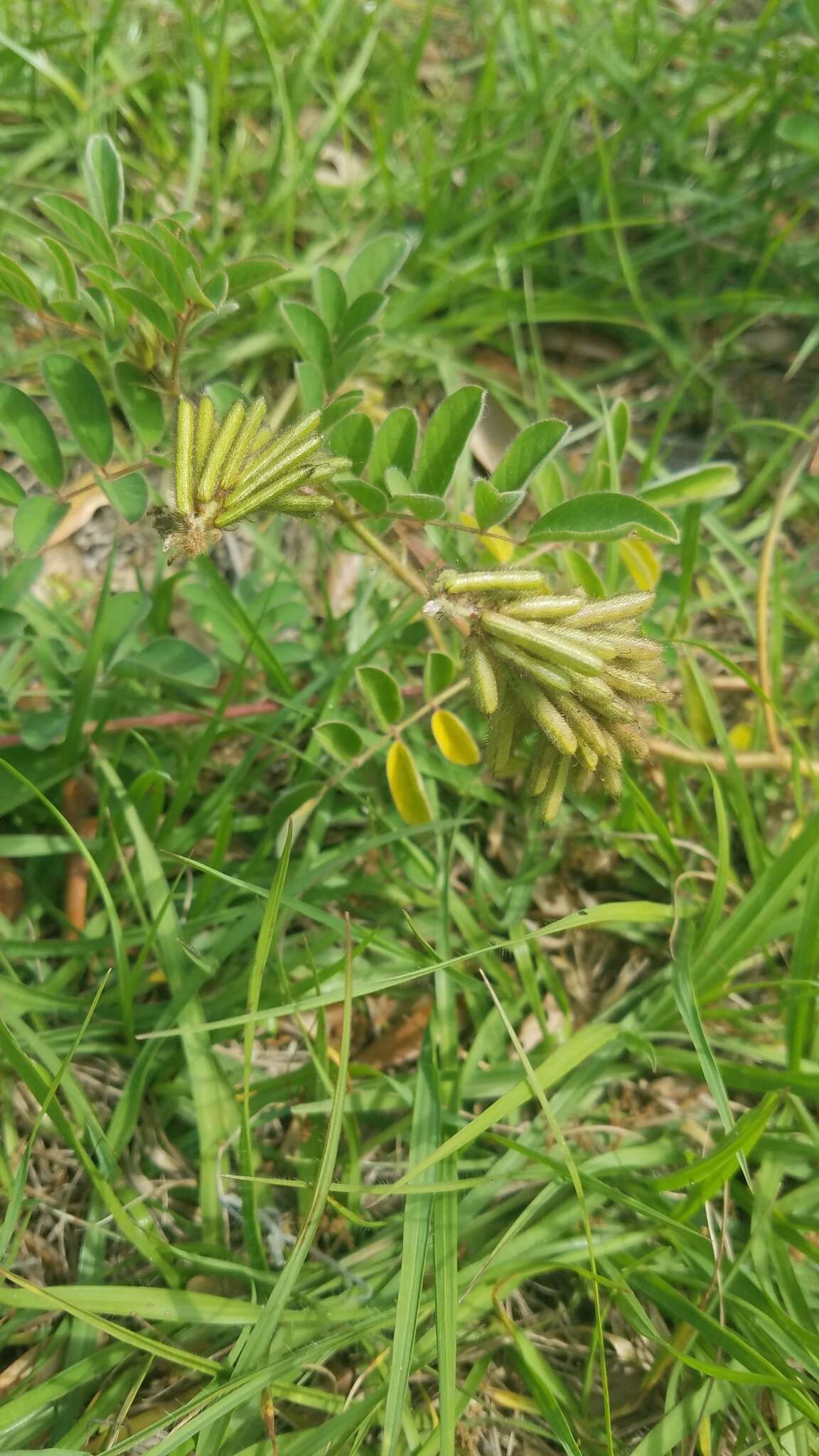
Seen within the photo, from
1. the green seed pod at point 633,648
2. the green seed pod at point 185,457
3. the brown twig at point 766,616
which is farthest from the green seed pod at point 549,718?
the brown twig at point 766,616

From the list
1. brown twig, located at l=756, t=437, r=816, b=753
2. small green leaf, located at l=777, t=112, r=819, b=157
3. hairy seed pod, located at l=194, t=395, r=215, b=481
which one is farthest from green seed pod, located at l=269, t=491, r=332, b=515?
small green leaf, located at l=777, t=112, r=819, b=157

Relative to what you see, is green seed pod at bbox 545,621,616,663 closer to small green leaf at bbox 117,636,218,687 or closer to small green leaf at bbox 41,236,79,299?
small green leaf at bbox 117,636,218,687

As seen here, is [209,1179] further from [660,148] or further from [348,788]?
[660,148]

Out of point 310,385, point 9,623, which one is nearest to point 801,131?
point 310,385

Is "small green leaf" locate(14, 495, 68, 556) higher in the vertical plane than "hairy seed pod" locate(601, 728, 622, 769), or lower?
higher

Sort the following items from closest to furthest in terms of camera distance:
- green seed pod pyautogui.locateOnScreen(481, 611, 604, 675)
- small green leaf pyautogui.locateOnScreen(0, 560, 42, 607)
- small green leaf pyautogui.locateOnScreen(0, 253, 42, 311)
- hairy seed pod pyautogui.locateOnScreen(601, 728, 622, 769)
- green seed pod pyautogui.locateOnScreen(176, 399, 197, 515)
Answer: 1. green seed pod pyautogui.locateOnScreen(176, 399, 197, 515)
2. green seed pod pyautogui.locateOnScreen(481, 611, 604, 675)
3. hairy seed pod pyautogui.locateOnScreen(601, 728, 622, 769)
4. small green leaf pyautogui.locateOnScreen(0, 253, 42, 311)
5. small green leaf pyautogui.locateOnScreen(0, 560, 42, 607)

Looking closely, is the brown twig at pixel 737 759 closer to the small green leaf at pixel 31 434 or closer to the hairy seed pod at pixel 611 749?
the hairy seed pod at pixel 611 749

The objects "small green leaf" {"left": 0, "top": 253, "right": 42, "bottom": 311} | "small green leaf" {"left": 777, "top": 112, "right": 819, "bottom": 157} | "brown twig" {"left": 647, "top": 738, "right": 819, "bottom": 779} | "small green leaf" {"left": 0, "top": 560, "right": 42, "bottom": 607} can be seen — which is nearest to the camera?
"small green leaf" {"left": 0, "top": 253, "right": 42, "bottom": 311}
